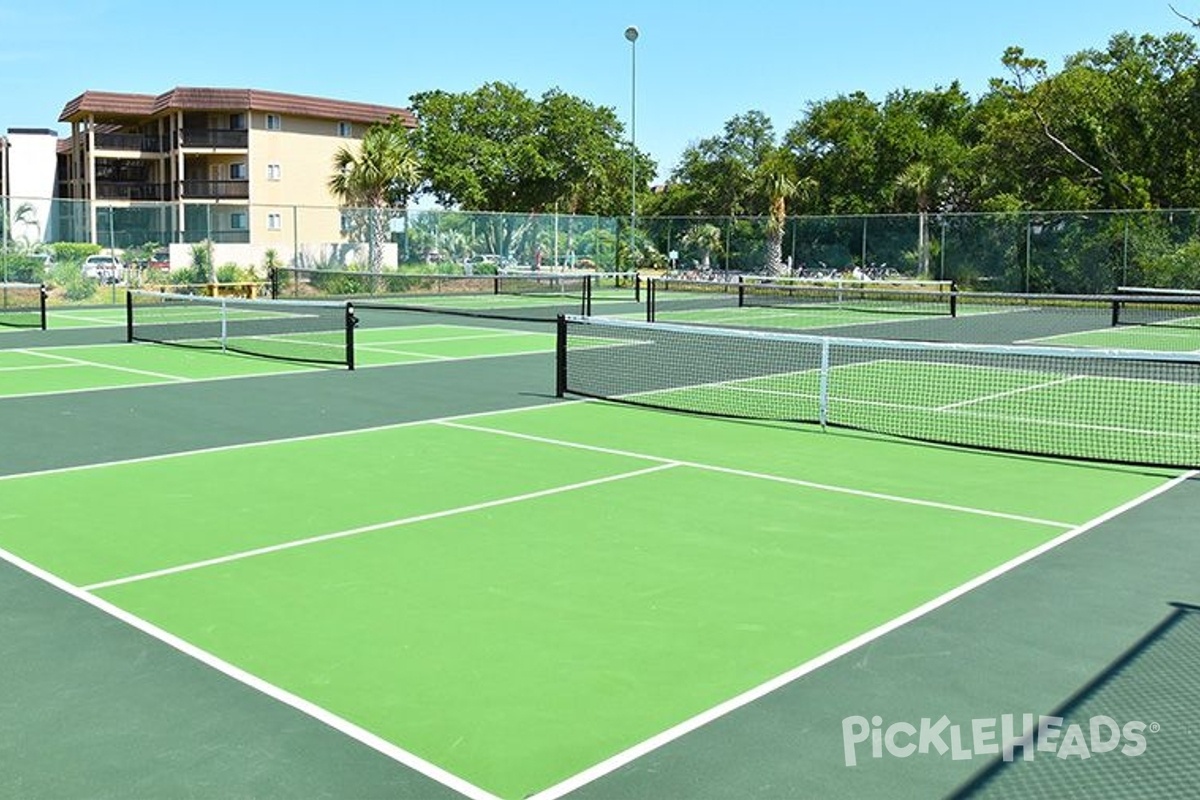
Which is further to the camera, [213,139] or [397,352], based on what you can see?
[213,139]

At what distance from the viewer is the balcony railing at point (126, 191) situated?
6756cm

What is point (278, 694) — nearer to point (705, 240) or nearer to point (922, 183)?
point (705, 240)

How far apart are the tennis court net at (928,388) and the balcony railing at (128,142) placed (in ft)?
173

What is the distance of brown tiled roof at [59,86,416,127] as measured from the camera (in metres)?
60.8

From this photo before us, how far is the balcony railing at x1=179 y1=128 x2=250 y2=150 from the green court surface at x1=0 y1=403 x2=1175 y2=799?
53870 mm

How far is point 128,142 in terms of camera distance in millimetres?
66625

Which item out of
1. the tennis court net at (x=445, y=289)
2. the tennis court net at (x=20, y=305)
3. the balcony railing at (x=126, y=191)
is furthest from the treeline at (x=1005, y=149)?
the tennis court net at (x=20, y=305)

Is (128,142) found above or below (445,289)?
above

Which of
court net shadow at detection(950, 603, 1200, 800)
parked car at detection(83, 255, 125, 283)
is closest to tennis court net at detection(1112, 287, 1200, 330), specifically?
court net shadow at detection(950, 603, 1200, 800)

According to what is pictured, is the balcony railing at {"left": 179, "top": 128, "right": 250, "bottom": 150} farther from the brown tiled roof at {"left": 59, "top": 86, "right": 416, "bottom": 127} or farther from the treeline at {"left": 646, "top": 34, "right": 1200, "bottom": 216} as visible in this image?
the treeline at {"left": 646, "top": 34, "right": 1200, "bottom": 216}

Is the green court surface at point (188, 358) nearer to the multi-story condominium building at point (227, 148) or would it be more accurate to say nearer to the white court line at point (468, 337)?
the white court line at point (468, 337)

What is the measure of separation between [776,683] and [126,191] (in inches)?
2749

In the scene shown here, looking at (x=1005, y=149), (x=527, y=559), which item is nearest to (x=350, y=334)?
(x=527, y=559)

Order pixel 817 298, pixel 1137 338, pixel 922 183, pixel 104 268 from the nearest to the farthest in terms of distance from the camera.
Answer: pixel 1137 338
pixel 104 268
pixel 817 298
pixel 922 183
